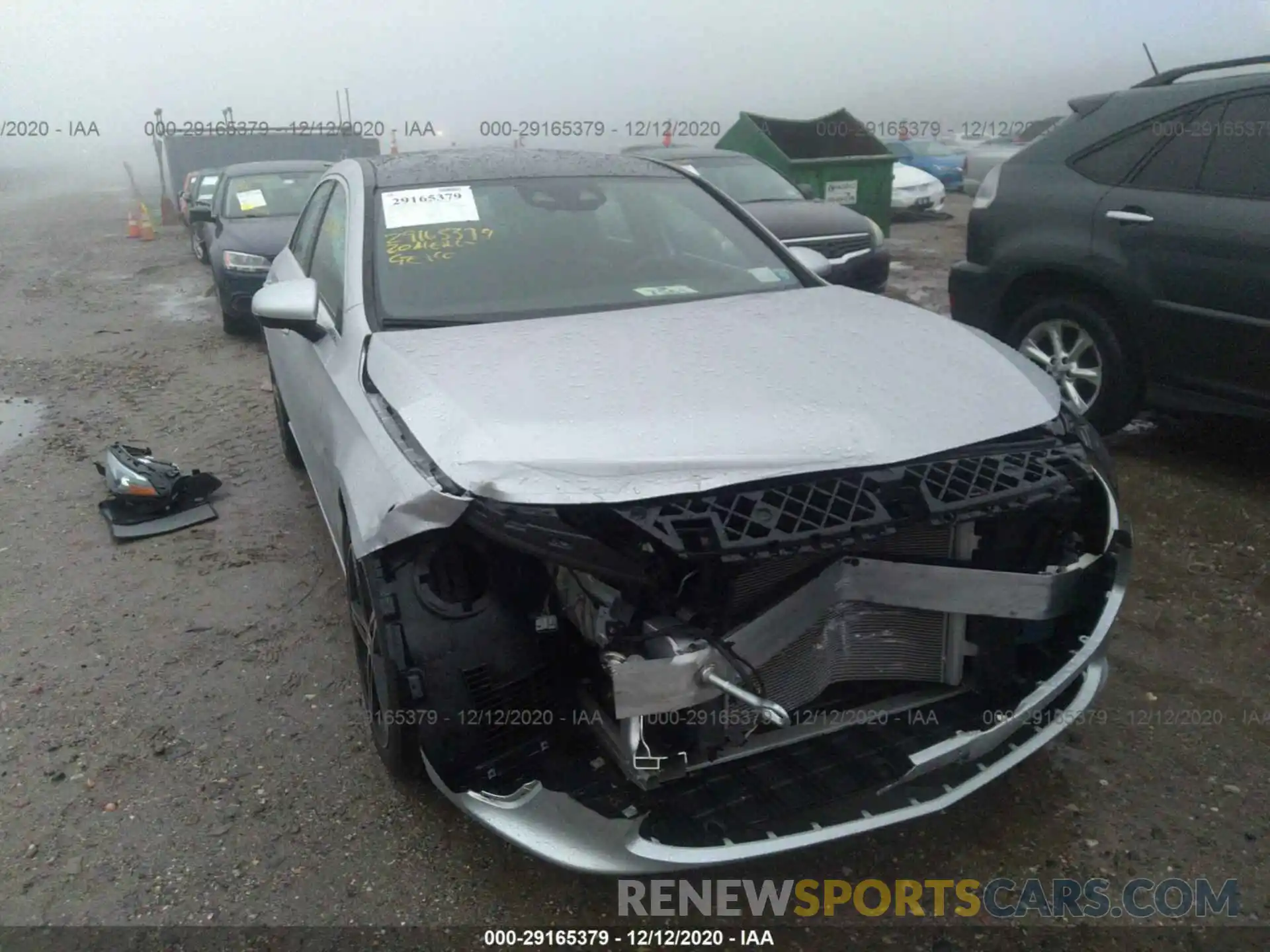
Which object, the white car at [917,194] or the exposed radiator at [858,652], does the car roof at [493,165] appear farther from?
the white car at [917,194]

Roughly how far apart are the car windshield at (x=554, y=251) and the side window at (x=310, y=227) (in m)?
0.79

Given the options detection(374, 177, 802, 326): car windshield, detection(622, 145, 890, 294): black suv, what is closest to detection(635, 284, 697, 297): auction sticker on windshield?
detection(374, 177, 802, 326): car windshield

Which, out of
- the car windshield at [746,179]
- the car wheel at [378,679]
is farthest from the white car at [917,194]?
the car wheel at [378,679]

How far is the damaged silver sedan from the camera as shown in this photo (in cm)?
201

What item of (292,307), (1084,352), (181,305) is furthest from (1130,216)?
(181,305)

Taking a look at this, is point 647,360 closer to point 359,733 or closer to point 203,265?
point 359,733

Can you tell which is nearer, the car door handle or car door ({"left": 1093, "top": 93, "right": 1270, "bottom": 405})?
car door ({"left": 1093, "top": 93, "right": 1270, "bottom": 405})

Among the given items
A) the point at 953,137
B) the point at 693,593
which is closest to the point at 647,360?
the point at 693,593

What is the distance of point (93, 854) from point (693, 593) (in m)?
1.70

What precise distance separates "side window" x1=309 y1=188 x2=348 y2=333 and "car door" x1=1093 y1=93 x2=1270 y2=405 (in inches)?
134

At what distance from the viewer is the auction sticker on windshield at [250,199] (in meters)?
9.28

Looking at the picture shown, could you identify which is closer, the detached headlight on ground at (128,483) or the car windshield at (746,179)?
the detached headlight on ground at (128,483)

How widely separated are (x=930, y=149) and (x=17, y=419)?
18.5 m

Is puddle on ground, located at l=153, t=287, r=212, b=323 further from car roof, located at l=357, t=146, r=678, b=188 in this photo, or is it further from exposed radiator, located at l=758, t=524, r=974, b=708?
exposed radiator, located at l=758, t=524, r=974, b=708
